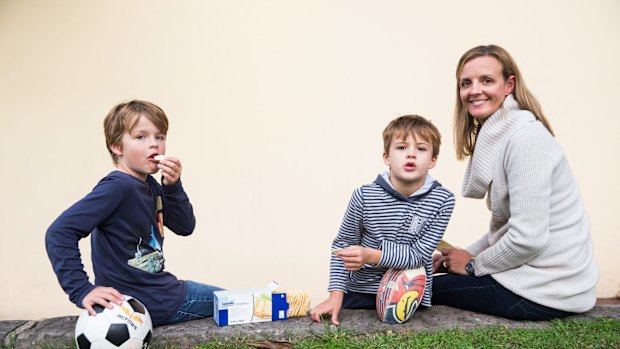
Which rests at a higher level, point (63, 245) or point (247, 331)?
point (63, 245)

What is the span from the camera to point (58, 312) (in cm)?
416

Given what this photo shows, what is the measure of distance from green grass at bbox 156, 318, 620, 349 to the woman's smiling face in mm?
918

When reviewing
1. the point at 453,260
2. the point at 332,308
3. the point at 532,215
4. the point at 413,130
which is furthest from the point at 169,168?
the point at 532,215

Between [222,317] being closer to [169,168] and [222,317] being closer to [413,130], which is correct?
[169,168]

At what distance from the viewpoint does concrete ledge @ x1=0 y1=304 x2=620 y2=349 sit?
8.04 feet

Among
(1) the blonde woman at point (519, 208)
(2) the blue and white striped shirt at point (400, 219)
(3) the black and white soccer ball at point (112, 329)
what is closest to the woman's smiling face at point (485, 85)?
(1) the blonde woman at point (519, 208)

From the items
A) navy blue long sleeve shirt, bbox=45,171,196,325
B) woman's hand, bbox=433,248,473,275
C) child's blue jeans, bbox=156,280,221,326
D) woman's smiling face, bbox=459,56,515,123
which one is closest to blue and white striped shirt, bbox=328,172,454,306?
woman's hand, bbox=433,248,473,275

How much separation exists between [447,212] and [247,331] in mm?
955

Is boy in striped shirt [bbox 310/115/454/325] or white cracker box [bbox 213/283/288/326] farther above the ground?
boy in striped shirt [bbox 310/115/454/325]

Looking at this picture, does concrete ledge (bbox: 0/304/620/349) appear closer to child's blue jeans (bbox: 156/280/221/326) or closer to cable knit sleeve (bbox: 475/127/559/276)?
child's blue jeans (bbox: 156/280/221/326)

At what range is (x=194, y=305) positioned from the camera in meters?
2.59

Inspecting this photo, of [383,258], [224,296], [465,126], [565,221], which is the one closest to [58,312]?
[224,296]

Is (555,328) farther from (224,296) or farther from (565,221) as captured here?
(224,296)

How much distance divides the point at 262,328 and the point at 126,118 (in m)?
1.01
